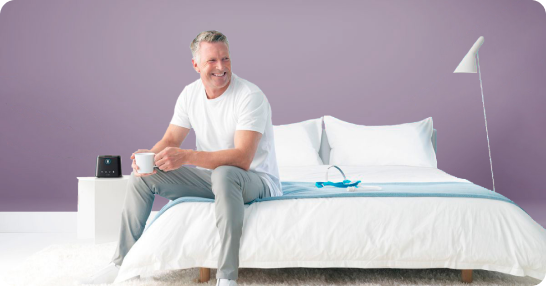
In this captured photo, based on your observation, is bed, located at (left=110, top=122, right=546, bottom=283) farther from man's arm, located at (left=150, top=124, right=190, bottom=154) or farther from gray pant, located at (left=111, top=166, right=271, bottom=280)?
man's arm, located at (left=150, top=124, right=190, bottom=154)

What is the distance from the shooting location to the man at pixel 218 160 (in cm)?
210

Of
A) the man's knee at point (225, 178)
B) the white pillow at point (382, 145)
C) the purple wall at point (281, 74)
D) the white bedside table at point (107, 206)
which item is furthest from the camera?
the purple wall at point (281, 74)

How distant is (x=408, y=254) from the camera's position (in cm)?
220

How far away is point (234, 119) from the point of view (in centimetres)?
231

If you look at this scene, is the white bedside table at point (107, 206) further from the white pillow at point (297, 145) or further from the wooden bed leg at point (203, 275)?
the wooden bed leg at point (203, 275)

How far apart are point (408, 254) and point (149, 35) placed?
3.15 m

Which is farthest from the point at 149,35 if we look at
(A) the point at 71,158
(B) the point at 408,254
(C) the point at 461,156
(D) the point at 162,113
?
(B) the point at 408,254

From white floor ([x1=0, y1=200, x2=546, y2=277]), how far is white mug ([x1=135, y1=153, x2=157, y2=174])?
45.5 inches

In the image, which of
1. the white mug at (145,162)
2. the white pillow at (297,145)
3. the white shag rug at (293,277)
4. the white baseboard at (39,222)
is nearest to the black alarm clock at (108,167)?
the white baseboard at (39,222)

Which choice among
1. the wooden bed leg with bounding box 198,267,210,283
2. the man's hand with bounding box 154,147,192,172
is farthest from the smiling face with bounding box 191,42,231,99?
the wooden bed leg with bounding box 198,267,210,283

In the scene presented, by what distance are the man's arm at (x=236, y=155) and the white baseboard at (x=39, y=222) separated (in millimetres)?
2132

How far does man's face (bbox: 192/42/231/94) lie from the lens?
7.55 feet

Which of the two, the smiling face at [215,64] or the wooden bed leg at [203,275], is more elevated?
the smiling face at [215,64]

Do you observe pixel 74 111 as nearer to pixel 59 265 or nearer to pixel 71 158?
pixel 71 158
